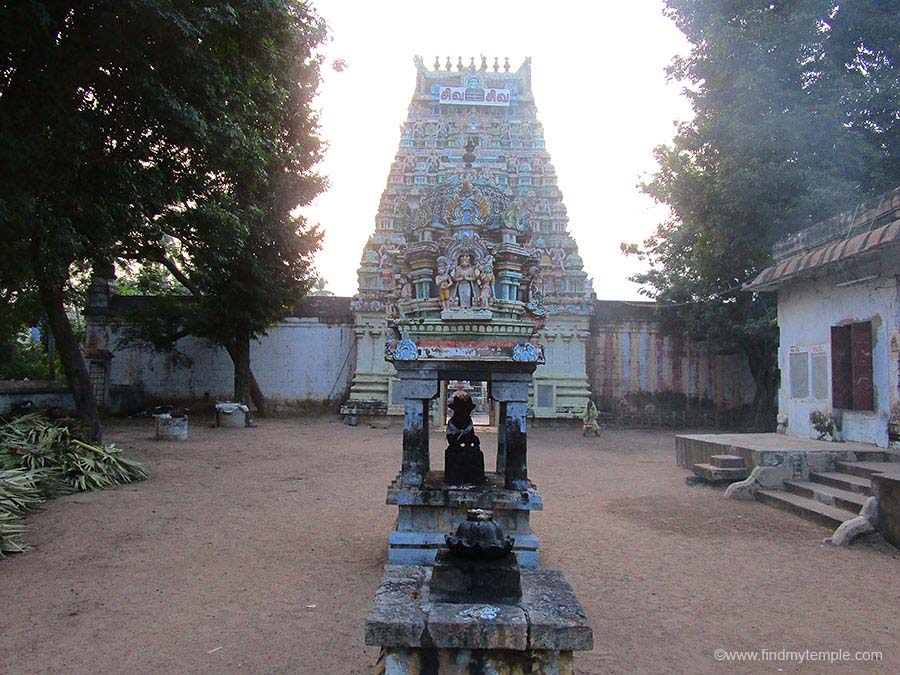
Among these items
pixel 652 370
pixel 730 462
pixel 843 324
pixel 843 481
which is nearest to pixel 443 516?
pixel 843 481

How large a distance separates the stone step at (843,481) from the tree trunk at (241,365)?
1568cm

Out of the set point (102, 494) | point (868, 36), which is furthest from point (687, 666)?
point (868, 36)

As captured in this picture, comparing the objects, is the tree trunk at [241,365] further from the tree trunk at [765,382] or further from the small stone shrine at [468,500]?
the tree trunk at [765,382]

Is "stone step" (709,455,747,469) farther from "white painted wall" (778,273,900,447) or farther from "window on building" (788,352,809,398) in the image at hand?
"window on building" (788,352,809,398)

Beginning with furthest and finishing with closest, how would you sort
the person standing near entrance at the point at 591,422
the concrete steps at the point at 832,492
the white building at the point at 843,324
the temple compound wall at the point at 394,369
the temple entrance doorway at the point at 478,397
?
the temple entrance doorway at the point at 478,397 < the temple compound wall at the point at 394,369 < the person standing near entrance at the point at 591,422 < the white building at the point at 843,324 < the concrete steps at the point at 832,492

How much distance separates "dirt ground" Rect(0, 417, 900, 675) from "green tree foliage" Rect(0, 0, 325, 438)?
394cm

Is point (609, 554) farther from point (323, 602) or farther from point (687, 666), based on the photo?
point (323, 602)

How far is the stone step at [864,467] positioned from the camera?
26.2ft

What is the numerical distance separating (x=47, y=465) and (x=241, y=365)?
10.5 m

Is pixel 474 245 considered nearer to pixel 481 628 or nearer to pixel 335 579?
pixel 335 579

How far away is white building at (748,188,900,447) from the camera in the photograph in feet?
30.0

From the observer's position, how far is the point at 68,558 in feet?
19.2

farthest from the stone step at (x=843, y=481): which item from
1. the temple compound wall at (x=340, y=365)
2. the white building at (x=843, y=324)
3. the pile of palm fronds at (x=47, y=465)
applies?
the temple compound wall at (x=340, y=365)
